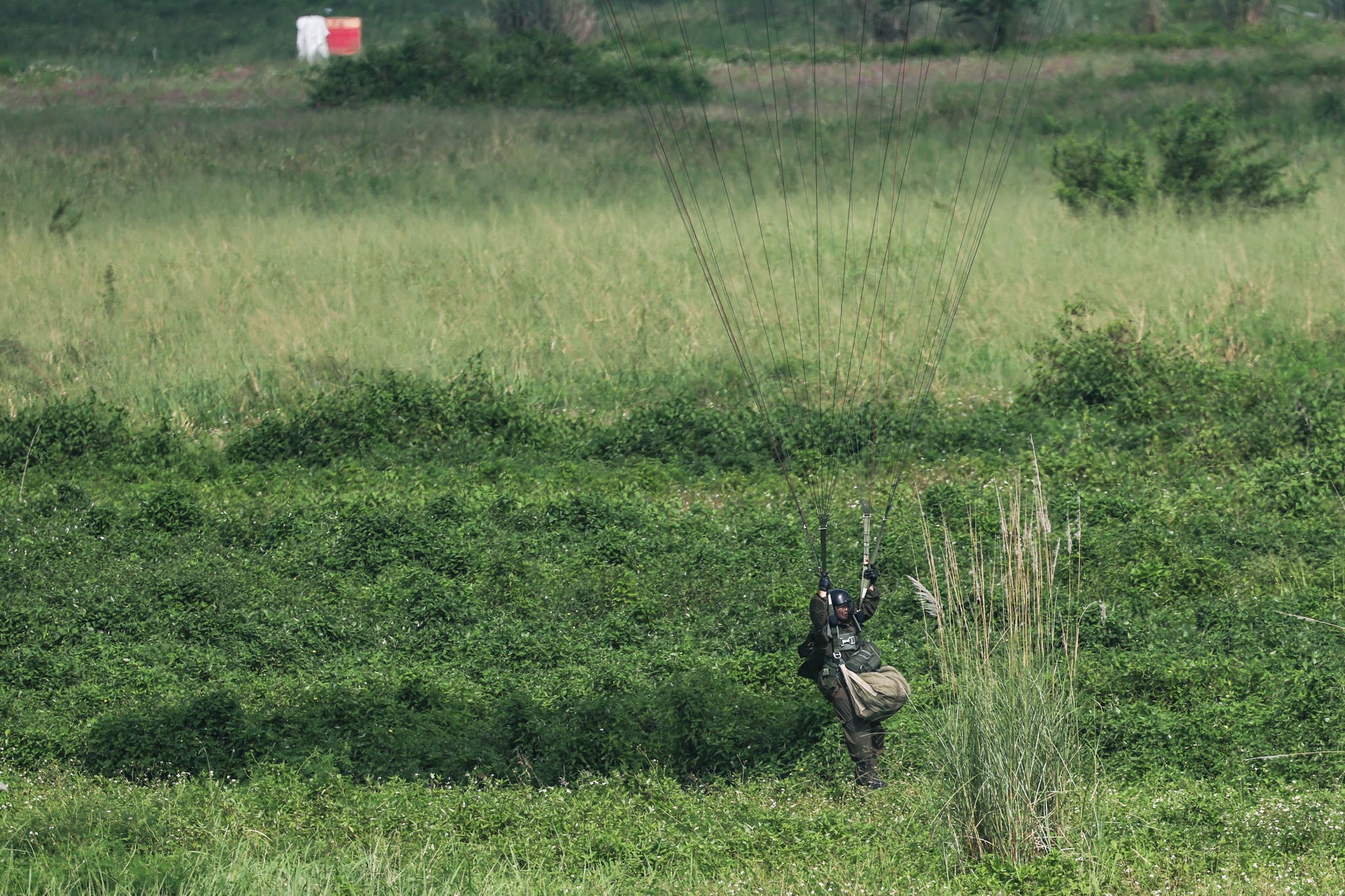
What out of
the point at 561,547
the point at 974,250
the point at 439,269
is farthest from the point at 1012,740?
the point at 439,269

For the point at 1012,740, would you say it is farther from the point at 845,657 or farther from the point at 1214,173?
the point at 1214,173

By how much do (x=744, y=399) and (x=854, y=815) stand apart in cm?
840

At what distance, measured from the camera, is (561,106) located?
31.1 m

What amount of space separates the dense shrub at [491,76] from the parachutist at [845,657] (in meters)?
24.9

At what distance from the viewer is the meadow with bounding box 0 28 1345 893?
690 centimetres

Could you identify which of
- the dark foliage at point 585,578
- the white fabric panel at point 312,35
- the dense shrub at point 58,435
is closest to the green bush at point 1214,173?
the dark foliage at point 585,578

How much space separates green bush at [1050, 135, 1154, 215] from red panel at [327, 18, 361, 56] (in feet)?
88.1

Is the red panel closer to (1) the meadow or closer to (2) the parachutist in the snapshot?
(1) the meadow

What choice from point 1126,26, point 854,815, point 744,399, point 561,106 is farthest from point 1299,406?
point 1126,26

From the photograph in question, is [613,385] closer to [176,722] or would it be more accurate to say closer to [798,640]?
[798,640]

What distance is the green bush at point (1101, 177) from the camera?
67.9 feet

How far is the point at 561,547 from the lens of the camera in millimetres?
11555

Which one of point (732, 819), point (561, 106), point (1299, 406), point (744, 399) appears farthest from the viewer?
point (561, 106)

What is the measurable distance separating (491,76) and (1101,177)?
15.2m
